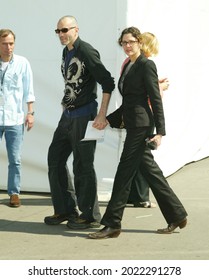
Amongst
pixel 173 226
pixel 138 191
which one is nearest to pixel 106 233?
pixel 173 226

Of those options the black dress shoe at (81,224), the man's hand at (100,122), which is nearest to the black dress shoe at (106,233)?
the black dress shoe at (81,224)

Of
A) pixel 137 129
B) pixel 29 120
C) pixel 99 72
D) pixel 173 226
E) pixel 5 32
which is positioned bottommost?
pixel 173 226

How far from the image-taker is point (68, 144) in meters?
6.09

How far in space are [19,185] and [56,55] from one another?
1.30 meters

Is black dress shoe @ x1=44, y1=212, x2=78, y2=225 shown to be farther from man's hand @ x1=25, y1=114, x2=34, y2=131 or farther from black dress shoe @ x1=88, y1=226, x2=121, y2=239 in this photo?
man's hand @ x1=25, y1=114, x2=34, y2=131

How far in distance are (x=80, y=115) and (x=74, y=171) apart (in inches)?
18.3

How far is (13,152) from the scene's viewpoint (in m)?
6.85

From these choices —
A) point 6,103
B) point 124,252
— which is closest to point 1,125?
point 6,103

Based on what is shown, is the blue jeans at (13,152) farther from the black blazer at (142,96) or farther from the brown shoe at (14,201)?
the black blazer at (142,96)

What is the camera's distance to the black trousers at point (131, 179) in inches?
220

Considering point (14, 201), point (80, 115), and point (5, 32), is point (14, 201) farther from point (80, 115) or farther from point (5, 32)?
point (5, 32)

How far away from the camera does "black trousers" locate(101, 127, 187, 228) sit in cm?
558

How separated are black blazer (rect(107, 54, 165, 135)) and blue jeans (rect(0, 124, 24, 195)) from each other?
155cm

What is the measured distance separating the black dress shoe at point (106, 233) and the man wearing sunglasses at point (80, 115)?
0.33 meters
